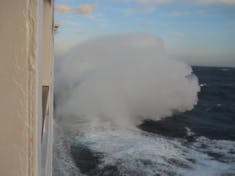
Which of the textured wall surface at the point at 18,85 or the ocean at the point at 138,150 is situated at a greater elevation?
the textured wall surface at the point at 18,85

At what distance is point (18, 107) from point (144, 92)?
25012 millimetres

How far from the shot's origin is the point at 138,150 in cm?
1224

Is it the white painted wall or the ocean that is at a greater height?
the white painted wall

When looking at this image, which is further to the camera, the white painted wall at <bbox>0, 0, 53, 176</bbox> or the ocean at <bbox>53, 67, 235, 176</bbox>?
the ocean at <bbox>53, 67, 235, 176</bbox>

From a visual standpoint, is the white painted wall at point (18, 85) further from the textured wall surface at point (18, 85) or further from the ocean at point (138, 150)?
the ocean at point (138, 150)

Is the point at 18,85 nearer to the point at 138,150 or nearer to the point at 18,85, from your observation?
the point at 18,85

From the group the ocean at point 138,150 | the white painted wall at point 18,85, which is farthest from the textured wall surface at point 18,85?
the ocean at point 138,150

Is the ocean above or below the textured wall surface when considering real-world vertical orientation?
below

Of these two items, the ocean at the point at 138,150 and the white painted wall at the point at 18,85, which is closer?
the white painted wall at the point at 18,85

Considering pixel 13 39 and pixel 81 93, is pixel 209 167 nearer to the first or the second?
pixel 13 39

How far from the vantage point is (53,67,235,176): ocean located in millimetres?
10156

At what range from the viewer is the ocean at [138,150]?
33.3ft

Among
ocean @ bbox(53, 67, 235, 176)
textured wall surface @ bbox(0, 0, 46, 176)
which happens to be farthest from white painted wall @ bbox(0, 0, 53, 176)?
ocean @ bbox(53, 67, 235, 176)

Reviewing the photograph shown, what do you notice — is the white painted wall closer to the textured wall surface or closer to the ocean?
the textured wall surface
